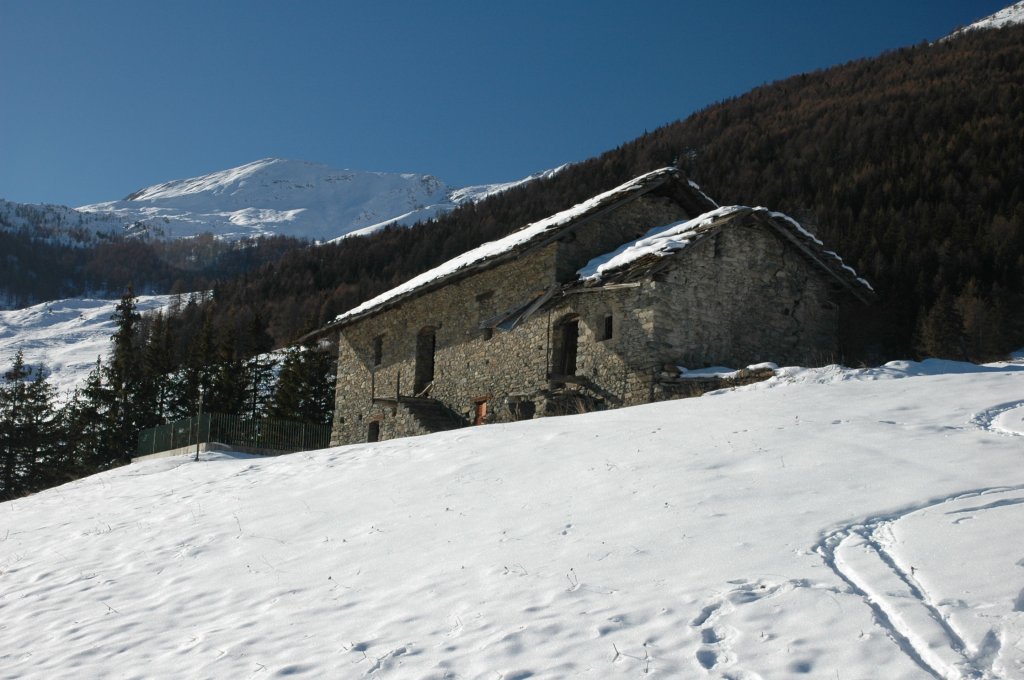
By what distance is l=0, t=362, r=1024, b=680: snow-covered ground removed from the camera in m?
A: 5.21

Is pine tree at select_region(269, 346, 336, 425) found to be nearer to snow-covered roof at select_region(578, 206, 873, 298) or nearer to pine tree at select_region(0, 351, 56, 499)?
pine tree at select_region(0, 351, 56, 499)

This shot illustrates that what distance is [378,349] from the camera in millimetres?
26672

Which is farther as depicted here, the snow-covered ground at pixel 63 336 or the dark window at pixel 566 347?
the snow-covered ground at pixel 63 336

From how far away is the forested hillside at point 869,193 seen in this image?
35625mm

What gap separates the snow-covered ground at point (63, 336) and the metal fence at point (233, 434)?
167 ft

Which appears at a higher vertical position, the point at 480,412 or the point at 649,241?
→ the point at 649,241

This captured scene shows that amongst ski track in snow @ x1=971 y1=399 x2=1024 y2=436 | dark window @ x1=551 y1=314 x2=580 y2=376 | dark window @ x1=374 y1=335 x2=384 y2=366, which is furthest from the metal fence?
ski track in snow @ x1=971 y1=399 x2=1024 y2=436

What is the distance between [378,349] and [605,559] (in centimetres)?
2046

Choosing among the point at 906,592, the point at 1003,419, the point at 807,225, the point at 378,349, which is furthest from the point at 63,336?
the point at 906,592

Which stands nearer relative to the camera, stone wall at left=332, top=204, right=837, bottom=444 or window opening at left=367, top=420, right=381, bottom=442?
stone wall at left=332, top=204, right=837, bottom=444

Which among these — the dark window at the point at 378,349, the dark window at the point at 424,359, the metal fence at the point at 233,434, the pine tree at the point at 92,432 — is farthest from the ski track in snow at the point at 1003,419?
the pine tree at the point at 92,432

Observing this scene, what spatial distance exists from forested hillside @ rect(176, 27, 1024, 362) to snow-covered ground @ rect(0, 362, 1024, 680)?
1276 cm

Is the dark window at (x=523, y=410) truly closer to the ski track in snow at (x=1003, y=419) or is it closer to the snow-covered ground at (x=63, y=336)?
the ski track in snow at (x=1003, y=419)

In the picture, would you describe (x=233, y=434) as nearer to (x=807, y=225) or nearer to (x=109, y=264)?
(x=807, y=225)
